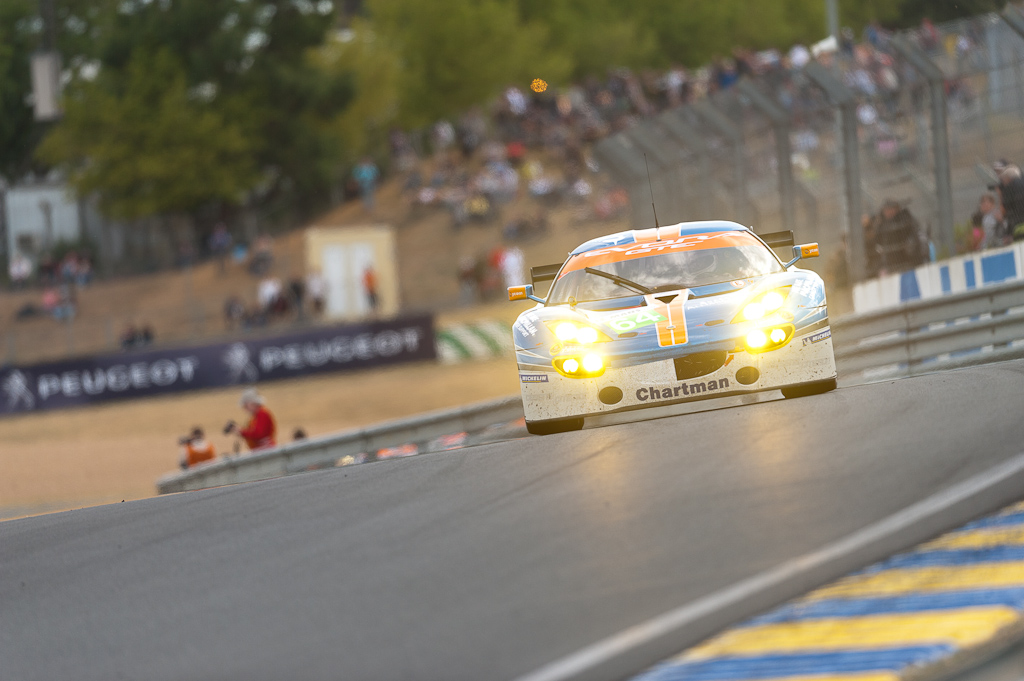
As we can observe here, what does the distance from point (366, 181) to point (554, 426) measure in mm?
37281

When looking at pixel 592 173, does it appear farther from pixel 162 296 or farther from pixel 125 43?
pixel 125 43

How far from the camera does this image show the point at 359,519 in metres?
6.05

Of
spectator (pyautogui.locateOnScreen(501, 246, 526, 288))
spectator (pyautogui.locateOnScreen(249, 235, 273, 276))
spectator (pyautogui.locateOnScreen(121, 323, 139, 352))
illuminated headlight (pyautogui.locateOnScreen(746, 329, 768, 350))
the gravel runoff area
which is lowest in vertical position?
the gravel runoff area

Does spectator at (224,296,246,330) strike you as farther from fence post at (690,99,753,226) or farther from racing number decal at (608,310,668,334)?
racing number decal at (608,310,668,334)

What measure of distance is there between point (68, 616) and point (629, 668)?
2.38 metres

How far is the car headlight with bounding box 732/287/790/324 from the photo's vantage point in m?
7.77

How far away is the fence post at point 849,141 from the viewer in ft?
42.8

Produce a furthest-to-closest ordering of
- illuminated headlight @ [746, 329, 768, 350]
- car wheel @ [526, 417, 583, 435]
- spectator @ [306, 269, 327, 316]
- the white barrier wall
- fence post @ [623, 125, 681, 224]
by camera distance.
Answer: spectator @ [306, 269, 327, 316]
fence post @ [623, 125, 681, 224]
the white barrier wall
car wheel @ [526, 417, 583, 435]
illuminated headlight @ [746, 329, 768, 350]

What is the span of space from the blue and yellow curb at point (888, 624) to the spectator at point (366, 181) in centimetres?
4047

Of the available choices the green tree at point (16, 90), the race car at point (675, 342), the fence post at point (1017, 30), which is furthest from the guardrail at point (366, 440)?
the green tree at point (16, 90)

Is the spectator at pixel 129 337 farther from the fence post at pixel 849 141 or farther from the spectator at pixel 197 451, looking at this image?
the fence post at pixel 849 141

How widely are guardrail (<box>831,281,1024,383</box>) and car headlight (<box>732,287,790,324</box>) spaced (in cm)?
307

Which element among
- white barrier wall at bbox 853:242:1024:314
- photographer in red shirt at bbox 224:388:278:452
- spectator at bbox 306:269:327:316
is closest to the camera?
white barrier wall at bbox 853:242:1024:314

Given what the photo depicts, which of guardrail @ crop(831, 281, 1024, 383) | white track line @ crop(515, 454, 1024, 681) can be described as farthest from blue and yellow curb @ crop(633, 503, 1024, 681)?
guardrail @ crop(831, 281, 1024, 383)
